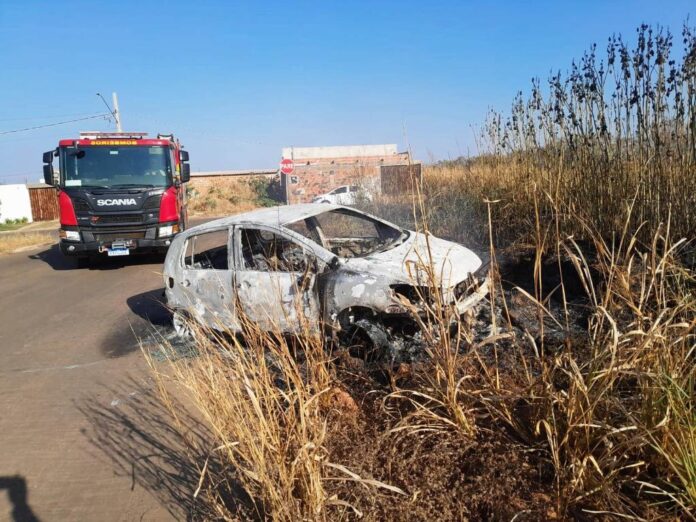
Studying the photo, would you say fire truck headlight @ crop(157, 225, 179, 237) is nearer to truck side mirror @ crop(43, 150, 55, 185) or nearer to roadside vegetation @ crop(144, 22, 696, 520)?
truck side mirror @ crop(43, 150, 55, 185)

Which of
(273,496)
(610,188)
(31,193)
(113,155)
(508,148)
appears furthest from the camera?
(31,193)

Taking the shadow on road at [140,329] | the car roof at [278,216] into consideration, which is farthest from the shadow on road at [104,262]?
the car roof at [278,216]

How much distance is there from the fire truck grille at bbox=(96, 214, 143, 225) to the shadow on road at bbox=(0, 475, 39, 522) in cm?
807

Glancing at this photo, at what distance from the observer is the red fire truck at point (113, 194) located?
1090cm

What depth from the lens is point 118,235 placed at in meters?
11.1

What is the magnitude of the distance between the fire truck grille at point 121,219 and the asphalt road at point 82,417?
8.09 ft

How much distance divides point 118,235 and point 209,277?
20.7ft

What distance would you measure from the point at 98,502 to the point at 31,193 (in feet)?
107

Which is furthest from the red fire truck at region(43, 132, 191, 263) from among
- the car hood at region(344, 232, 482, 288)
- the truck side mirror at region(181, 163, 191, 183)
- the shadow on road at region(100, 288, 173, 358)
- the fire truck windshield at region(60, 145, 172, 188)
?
the car hood at region(344, 232, 482, 288)

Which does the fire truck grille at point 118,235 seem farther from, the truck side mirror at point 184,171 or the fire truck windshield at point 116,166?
the truck side mirror at point 184,171

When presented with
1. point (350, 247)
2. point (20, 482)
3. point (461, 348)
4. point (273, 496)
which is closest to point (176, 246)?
point (350, 247)

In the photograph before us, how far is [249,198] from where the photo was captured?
37438 mm

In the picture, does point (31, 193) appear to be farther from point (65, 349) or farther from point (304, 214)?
point (304, 214)

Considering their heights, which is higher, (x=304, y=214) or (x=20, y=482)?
(x=304, y=214)
